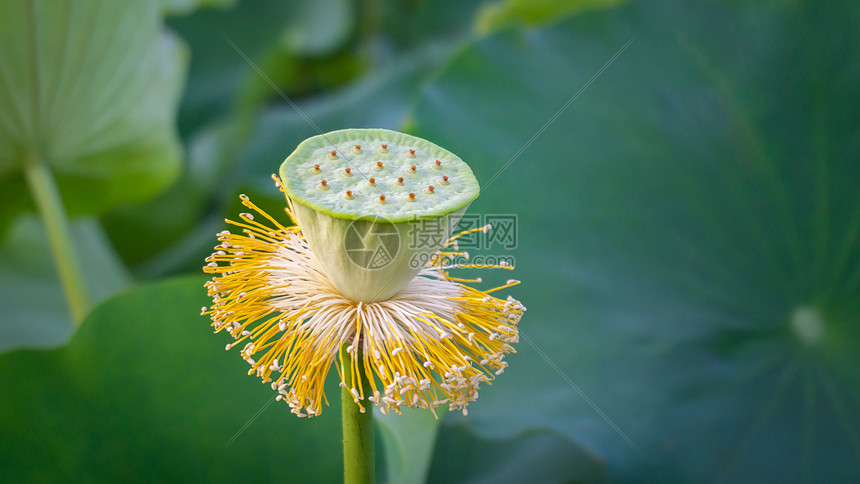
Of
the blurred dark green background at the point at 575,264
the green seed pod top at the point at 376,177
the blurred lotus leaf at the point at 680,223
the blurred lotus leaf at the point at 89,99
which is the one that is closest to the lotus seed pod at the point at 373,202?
the green seed pod top at the point at 376,177

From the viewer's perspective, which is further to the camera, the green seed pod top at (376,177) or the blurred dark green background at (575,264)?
the blurred dark green background at (575,264)

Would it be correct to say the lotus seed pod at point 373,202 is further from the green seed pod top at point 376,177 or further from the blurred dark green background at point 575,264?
the blurred dark green background at point 575,264

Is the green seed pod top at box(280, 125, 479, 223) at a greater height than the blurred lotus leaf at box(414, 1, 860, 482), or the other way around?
the blurred lotus leaf at box(414, 1, 860, 482)

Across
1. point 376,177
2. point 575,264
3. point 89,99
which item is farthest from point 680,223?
point 89,99

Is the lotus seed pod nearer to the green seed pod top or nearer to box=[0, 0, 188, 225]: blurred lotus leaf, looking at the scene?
the green seed pod top

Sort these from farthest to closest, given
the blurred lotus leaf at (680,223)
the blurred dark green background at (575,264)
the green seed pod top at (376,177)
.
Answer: the blurred lotus leaf at (680,223)
the blurred dark green background at (575,264)
the green seed pod top at (376,177)

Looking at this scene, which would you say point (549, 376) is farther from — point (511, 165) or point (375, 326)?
point (375, 326)

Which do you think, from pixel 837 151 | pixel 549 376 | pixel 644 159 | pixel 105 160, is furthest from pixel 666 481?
pixel 105 160

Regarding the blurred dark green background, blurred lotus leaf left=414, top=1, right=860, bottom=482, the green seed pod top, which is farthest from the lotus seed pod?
blurred lotus leaf left=414, top=1, right=860, bottom=482
